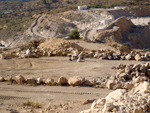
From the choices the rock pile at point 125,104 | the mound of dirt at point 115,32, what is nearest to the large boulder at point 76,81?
the rock pile at point 125,104

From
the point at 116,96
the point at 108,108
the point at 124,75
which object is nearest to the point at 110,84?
the point at 124,75

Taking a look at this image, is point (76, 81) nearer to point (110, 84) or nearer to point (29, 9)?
point (110, 84)

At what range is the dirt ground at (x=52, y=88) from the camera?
6.79 m

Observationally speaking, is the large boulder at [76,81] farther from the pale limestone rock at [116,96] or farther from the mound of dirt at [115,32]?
the mound of dirt at [115,32]

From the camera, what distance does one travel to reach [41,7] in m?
74.4

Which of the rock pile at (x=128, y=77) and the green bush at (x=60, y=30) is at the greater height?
the green bush at (x=60, y=30)

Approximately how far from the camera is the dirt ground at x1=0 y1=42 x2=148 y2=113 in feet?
22.3

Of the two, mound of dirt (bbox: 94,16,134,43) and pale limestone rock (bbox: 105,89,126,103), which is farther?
mound of dirt (bbox: 94,16,134,43)

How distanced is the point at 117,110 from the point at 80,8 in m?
49.7

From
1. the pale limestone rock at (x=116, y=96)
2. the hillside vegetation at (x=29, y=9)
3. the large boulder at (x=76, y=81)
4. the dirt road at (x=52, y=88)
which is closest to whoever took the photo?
the pale limestone rock at (x=116, y=96)

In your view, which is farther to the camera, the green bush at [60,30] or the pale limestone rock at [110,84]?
the green bush at [60,30]

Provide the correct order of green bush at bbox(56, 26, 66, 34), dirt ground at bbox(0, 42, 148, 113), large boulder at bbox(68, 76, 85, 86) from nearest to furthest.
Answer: dirt ground at bbox(0, 42, 148, 113) → large boulder at bbox(68, 76, 85, 86) → green bush at bbox(56, 26, 66, 34)

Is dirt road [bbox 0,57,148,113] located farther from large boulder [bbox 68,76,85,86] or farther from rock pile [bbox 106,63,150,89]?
rock pile [bbox 106,63,150,89]

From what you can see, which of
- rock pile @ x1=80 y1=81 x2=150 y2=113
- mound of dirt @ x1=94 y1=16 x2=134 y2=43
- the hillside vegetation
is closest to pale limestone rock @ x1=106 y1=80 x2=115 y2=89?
rock pile @ x1=80 y1=81 x2=150 y2=113
